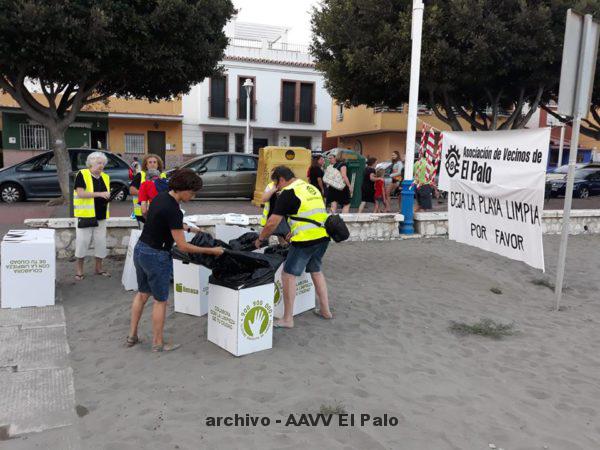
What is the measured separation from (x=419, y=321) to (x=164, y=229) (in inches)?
111

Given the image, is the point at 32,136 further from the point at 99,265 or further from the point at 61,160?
the point at 99,265

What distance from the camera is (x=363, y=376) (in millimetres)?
4004

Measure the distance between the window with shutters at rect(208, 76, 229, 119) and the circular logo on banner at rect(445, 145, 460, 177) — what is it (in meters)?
23.6

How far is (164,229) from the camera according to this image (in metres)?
4.26

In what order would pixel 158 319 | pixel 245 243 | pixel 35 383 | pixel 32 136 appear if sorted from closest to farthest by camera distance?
pixel 35 383, pixel 158 319, pixel 245 243, pixel 32 136

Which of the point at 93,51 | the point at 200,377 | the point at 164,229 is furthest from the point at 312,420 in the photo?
the point at 93,51

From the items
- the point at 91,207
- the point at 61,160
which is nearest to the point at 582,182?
the point at 61,160

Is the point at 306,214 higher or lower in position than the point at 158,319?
higher

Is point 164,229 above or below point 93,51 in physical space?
below

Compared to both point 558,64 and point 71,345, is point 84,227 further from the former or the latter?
point 558,64

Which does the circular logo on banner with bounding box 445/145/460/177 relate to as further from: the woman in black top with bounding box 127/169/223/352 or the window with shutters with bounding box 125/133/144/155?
the window with shutters with bounding box 125/133/144/155

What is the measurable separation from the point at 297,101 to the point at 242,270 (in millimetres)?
27734

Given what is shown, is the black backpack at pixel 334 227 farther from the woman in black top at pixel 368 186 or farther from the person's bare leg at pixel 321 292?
the woman in black top at pixel 368 186

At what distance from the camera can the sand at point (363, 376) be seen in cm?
321
